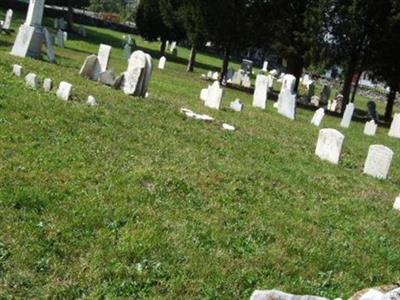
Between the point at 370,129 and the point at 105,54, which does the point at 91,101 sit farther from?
the point at 370,129

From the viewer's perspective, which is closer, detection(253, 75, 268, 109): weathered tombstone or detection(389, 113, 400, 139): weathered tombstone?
detection(253, 75, 268, 109): weathered tombstone

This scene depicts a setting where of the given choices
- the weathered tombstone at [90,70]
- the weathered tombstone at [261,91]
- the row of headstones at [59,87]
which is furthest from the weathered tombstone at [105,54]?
the row of headstones at [59,87]

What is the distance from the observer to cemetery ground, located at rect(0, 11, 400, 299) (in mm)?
5949

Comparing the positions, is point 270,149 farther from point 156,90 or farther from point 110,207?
point 156,90

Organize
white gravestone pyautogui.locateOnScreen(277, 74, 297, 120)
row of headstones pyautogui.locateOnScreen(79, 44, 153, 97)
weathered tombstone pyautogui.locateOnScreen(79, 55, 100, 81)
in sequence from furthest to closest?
1. white gravestone pyautogui.locateOnScreen(277, 74, 297, 120)
2. weathered tombstone pyautogui.locateOnScreen(79, 55, 100, 81)
3. row of headstones pyautogui.locateOnScreen(79, 44, 153, 97)

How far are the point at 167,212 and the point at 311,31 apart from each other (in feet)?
79.9

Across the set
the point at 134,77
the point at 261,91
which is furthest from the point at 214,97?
the point at 261,91

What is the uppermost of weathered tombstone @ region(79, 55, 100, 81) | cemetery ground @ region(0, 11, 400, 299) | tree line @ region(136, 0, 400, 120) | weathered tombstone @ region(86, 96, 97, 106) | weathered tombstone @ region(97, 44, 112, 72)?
tree line @ region(136, 0, 400, 120)

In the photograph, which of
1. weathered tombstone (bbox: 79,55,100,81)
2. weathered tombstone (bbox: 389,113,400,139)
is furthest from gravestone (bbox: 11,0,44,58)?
weathered tombstone (bbox: 389,113,400,139)

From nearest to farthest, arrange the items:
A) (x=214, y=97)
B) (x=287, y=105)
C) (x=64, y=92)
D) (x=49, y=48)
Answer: (x=64, y=92) → (x=214, y=97) → (x=49, y=48) → (x=287, y=105)

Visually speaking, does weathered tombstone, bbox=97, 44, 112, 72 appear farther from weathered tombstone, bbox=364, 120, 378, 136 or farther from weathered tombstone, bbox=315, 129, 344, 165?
weathered tombstone, bbox=364, 120, 378, 136

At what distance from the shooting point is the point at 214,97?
19469 millimetres

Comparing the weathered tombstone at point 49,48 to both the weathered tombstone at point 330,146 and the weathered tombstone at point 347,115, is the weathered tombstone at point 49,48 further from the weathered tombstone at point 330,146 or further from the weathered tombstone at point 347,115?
the weathered tombstone at point 347,115

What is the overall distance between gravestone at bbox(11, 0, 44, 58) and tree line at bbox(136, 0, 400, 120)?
43.3 feet
